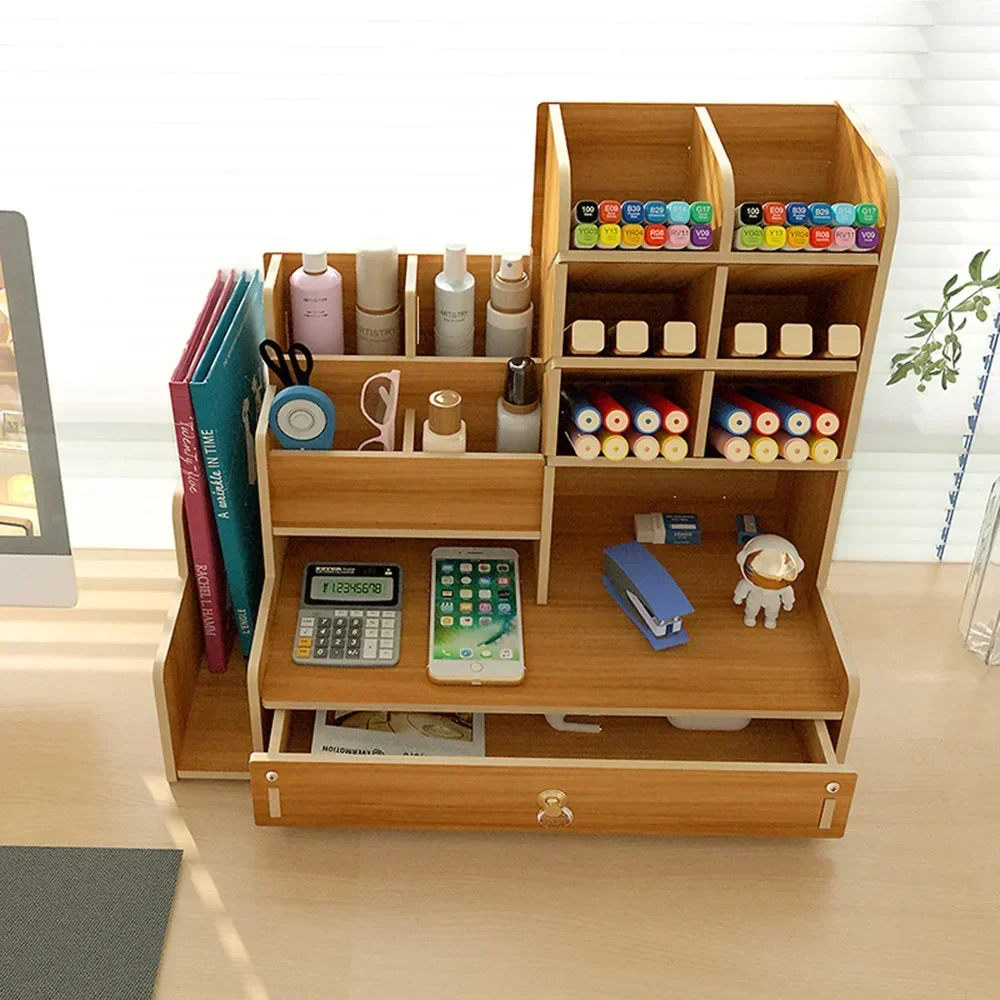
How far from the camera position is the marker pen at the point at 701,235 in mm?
1314

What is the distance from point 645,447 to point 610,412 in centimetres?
5

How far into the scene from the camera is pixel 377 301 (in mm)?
1496

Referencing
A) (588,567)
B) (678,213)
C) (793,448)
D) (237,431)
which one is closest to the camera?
(678,213)

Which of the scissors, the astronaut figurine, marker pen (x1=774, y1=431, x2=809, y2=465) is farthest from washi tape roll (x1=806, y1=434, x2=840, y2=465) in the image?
the scissors

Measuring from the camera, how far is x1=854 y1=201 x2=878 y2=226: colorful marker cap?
4.28 ft

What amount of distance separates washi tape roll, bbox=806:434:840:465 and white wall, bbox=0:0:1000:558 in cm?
48

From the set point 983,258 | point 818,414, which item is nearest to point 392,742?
point 818,414

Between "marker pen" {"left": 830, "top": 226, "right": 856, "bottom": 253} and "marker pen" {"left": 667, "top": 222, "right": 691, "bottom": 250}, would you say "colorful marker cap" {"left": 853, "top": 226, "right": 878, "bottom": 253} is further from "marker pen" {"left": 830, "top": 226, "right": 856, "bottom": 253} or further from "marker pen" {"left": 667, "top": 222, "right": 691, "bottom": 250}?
"marker pen" {"left": 667, "top": 222, "right": 691, "bottom": 250}

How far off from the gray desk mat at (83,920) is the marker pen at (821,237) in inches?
36.5

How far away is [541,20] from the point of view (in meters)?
1.59

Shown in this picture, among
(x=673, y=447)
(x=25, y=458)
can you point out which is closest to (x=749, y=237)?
(x=673, y=447)

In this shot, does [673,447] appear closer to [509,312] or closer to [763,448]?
[763,448]

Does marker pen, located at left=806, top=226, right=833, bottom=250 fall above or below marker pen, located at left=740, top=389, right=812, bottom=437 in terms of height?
above

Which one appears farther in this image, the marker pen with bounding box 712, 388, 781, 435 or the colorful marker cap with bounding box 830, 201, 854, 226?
the marker pen with bounding box 712, 388, 781, 435
